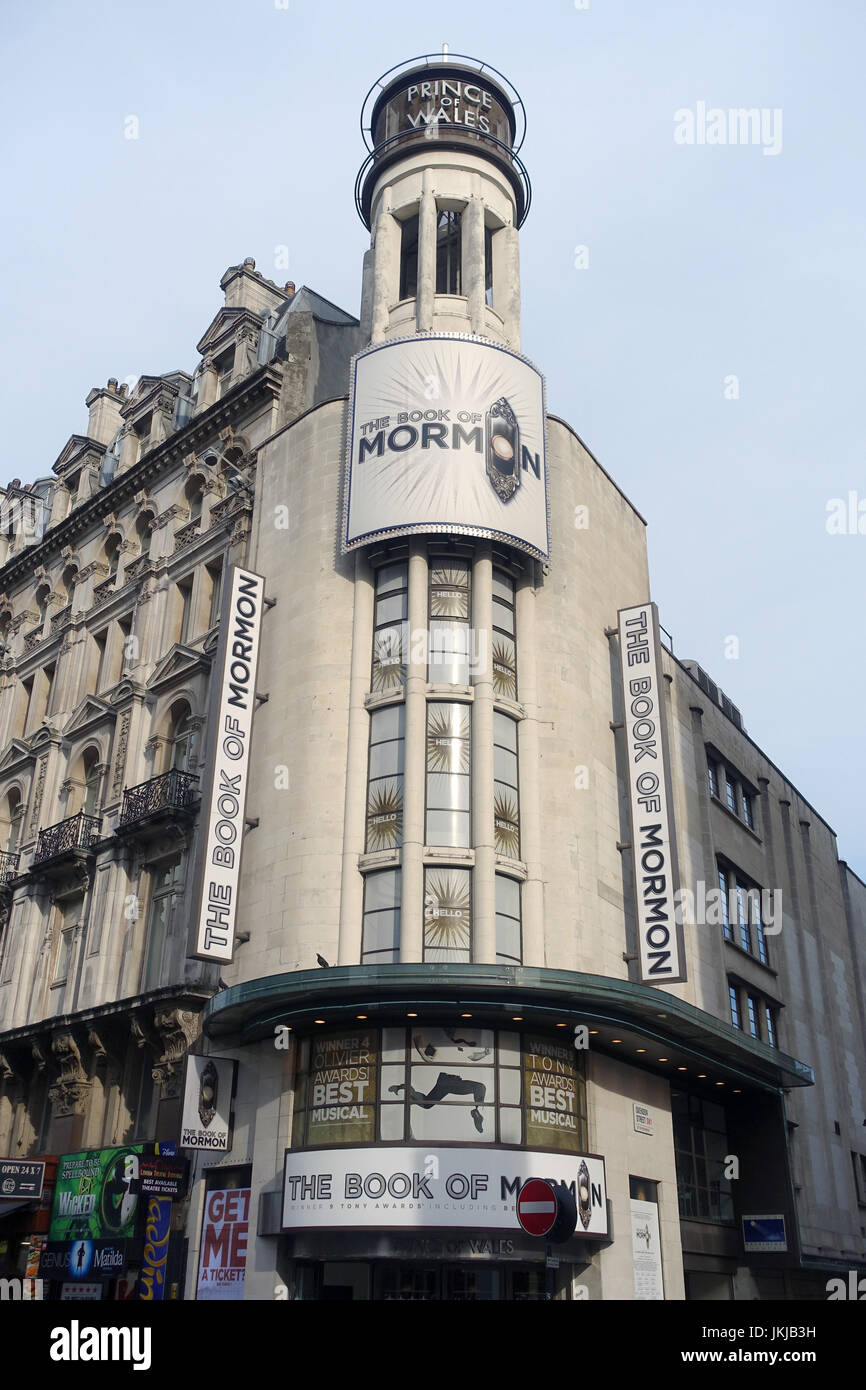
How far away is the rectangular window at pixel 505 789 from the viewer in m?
28.3

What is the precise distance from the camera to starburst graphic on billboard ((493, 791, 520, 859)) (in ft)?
92.6

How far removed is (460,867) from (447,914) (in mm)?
1142

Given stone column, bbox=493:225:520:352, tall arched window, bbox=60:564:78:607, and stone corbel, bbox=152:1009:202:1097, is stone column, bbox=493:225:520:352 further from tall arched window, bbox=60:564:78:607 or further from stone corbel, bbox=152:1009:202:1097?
stone corbel, bbox=152:1009:202:1097

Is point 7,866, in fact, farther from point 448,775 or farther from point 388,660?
point 448,775

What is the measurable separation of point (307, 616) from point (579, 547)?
26.6 ft

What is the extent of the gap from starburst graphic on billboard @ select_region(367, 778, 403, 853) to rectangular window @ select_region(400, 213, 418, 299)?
17.6 meters

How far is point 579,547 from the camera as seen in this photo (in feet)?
110

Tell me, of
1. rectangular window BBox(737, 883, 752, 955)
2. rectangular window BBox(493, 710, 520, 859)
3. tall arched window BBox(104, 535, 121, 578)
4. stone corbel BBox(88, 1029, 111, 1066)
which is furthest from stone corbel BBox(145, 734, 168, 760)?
rectangular window BBox(737, 883, 752, 955)

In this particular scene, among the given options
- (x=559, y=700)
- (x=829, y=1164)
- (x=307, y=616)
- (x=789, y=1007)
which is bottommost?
(x=829, y=1164)

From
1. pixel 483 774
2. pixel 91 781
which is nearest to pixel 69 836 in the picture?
pixel 91 781

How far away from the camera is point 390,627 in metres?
30.7

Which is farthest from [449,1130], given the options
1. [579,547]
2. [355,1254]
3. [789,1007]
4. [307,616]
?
[789,1007]
